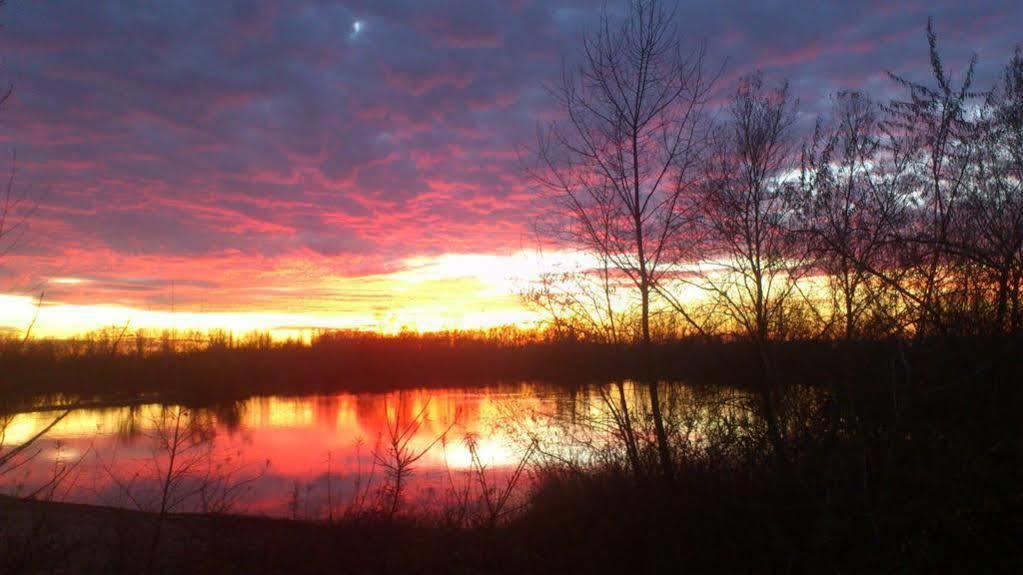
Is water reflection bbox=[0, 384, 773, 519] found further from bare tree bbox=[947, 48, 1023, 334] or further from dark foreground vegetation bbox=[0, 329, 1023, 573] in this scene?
bare tree bbox=[947, 48, 1023, 334]

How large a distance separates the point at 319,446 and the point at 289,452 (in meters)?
1.72

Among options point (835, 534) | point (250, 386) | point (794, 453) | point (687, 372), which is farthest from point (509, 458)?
point (250, 386)

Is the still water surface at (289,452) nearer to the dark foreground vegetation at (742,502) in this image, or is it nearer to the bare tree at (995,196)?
the dark foreground vegetation at (742,502)

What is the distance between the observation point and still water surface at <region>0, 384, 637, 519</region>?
1265 cm

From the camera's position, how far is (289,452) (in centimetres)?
2694

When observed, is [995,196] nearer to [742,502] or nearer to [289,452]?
[742,502]

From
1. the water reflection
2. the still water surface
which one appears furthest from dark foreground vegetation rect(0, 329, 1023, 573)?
the still water surface

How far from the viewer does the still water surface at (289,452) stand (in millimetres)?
12648

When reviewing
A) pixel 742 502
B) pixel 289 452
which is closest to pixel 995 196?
pixel 742 502

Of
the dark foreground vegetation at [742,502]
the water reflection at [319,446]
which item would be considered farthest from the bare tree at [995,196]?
the water reflection at [319,446]

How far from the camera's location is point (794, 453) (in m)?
7.42

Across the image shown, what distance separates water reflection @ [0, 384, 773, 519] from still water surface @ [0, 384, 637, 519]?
62 mm

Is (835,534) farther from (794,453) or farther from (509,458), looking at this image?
(509,458)

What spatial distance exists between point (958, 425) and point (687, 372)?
7.18 meters
